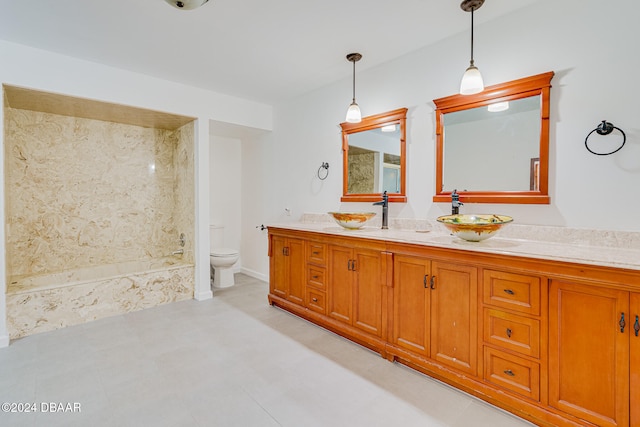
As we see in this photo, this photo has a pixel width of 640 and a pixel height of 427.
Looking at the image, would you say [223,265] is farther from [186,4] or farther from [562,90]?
[562,90]

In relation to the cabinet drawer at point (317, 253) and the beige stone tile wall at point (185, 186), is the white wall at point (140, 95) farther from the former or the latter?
the cabinet drawer at point (317, 253)

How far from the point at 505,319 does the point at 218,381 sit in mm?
1838

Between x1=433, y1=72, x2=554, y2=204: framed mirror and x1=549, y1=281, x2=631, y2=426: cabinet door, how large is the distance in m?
0.79

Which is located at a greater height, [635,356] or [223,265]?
[635,356]

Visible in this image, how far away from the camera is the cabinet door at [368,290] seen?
2.34 metres

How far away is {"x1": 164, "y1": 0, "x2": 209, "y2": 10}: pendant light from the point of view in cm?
195

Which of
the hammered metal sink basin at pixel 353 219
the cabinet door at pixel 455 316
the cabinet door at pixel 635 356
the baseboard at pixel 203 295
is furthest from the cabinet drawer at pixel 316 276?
the cabinet door at pixel 635 356

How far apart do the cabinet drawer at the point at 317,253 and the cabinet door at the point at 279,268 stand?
0.41 meters

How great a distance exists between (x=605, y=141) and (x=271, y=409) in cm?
255

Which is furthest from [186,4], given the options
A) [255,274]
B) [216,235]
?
[255,274]

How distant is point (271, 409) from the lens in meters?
1.76

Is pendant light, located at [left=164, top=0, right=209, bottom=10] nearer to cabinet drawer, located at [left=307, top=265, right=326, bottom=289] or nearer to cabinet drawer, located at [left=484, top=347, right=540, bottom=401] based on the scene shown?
cabinet drawer, located at [left=307, top=265, right=326, bottom=289]

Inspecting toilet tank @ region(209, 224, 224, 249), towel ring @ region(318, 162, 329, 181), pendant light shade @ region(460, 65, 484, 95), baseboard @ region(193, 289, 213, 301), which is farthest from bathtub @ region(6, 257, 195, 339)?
pendant light shade @ region(460, 65, 484, 95)

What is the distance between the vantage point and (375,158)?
3.07 m
